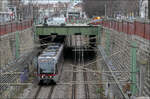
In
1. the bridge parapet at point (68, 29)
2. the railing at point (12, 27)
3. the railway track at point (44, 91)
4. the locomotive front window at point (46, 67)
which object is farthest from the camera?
the bridge parapet at point (68, 29)

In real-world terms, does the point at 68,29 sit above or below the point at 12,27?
below

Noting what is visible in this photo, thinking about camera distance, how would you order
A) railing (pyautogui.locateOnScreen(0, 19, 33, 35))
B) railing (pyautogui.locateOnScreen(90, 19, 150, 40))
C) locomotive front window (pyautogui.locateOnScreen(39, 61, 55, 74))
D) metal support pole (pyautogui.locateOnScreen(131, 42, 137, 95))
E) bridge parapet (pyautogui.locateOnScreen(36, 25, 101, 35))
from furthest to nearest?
bridge parapet (pyautogui.locateOnScreen(36, 25, 101, 35))
locomotive front window (pyautogui.locateOnScreen(39, 61, 55, 74))
railing (pyautogui.locateOnScreen(0, 19, 33, 35))
metal support pole (pyautogui.locateOnScreen(131, 42, 137, 95))
railing (pyautogui.locateOnScreen(90, 19, 150, 40))

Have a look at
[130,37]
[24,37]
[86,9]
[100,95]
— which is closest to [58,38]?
[24,37]

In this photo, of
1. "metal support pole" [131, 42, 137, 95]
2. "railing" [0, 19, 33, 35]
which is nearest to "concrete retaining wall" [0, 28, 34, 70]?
"railing" [0, 19, 33, 35]

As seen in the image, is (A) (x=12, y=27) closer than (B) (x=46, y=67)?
No

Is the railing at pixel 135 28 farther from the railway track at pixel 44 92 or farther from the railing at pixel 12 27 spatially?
the railing at pixel 12 27

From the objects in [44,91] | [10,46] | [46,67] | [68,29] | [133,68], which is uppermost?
[68,29]

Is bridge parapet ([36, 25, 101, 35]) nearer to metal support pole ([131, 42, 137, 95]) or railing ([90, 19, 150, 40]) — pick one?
railing ([90, 19, 150, 40])

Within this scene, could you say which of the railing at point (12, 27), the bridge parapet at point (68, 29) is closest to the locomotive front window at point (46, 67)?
the railing at point (12, 27)

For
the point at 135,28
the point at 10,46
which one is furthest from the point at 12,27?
the point at 135,28

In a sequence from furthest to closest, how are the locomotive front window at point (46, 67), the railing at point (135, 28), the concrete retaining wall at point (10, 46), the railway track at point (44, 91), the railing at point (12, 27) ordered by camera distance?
1. the locomotive front window at point (46, 67)
2. the railing at point (12, 27)
3. the concrete retaining wall at point (10, 46)
4. the railway track at point (44, 91)
5. the railing at point (135, 28)

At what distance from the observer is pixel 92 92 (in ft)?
59.2

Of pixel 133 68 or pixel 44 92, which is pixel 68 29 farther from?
pixel 133 68

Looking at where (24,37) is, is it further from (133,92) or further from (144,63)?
(144,63)
